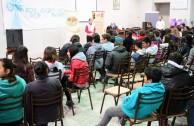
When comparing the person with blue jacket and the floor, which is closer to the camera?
the person with blue jacket

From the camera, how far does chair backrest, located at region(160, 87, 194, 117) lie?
9.04 ft

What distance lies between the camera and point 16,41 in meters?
5.98

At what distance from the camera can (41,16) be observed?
8289mm

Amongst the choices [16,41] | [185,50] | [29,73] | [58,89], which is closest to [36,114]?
[58,89]

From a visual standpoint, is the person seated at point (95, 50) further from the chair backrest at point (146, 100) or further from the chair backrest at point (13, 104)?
the chair backrest at point (13, 104)

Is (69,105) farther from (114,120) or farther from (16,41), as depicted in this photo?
(16,41)

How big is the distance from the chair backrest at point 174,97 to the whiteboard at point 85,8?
763 centimetres

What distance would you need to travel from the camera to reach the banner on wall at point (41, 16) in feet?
23.8

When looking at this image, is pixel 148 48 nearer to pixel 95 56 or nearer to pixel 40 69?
pixel 95 56

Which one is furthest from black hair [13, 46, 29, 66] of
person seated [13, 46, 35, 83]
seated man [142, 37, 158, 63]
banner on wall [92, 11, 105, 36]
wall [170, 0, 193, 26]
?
wall [170, 0, 193, 26]

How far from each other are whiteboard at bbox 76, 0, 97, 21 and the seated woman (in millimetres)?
7632

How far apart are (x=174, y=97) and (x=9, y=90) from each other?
1.80 metres

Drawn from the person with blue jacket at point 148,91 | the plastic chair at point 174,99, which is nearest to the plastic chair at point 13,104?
the person with blue jacket at point 148,91

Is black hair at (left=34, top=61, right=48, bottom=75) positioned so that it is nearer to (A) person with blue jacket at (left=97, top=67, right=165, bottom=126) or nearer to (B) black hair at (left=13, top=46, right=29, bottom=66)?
(B) black hair at (left=13, top=46, right=29, bottom=66)
